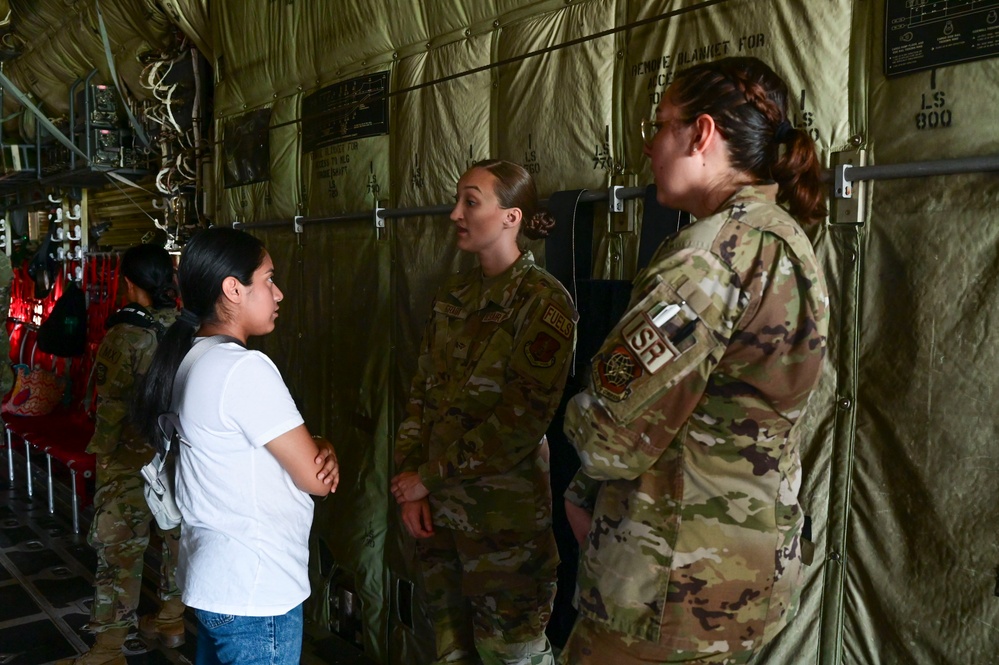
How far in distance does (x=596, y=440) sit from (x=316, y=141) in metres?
2.64

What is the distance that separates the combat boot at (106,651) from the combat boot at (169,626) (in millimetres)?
230

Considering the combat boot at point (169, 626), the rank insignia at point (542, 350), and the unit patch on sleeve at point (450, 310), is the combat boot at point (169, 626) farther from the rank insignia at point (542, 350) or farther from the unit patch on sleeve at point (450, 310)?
the rank insignia at point (542, 350)

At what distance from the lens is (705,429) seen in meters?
1.22

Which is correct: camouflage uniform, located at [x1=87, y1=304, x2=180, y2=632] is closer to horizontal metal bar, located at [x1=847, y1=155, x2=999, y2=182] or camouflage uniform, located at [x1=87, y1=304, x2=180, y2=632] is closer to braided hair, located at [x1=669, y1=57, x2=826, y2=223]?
braided hair, located at [x1=669, y1=57, x2=826, y2=223]

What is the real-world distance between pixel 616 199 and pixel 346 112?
64.1 inches

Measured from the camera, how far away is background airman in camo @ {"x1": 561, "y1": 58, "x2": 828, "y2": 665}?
1.17m

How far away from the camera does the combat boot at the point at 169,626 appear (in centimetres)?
326

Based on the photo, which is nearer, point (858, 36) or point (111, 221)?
point (858, 36)

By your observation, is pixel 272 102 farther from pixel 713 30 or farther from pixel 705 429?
pixel 705 429

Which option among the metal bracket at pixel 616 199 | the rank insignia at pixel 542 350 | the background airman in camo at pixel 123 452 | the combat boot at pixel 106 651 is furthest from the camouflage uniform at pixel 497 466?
the combat boot at pixel 106 651

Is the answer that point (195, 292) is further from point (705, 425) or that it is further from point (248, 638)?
point (705, 425)

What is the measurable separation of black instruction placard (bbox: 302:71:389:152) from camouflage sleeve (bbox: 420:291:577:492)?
146cm

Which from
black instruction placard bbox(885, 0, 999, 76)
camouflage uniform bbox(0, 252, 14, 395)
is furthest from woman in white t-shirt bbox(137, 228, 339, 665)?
camouflage uniform bbox(0, 252, 14, 395)

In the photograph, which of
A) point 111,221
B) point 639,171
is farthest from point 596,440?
point 111,221
